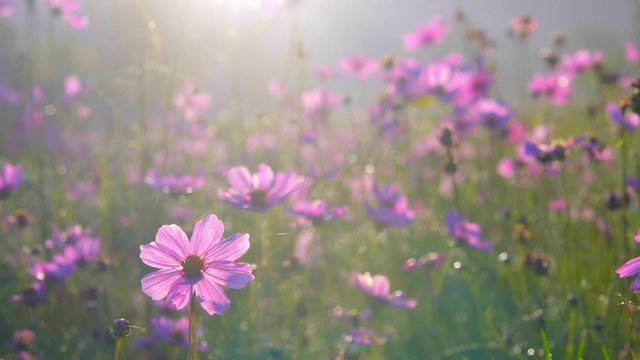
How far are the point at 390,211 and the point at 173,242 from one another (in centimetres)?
105

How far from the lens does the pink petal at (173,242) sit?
4.09 ft

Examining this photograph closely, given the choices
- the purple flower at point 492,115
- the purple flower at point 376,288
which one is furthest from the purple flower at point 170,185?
the purple flower at point 492,115

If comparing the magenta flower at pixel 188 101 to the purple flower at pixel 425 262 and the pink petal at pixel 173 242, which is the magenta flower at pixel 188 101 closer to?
the purple flower at pixel 425 262

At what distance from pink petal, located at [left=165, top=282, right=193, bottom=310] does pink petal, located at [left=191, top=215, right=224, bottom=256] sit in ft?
0.25

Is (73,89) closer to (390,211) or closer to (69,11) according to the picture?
(69,11)

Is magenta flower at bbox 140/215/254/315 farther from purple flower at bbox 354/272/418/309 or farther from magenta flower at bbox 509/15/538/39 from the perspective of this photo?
magenta flower at bbox 509/15/538/39

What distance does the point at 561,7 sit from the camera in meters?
76.1

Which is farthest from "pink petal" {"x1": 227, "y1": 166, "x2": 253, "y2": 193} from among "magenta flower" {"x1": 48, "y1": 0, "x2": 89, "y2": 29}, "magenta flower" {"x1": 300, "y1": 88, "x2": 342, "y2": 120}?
"magenta flower" {"x1": 300, "y1": 88, "x2": 342, "y2": 120}

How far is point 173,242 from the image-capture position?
4.12 ft

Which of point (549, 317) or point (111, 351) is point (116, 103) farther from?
point (549, 317)

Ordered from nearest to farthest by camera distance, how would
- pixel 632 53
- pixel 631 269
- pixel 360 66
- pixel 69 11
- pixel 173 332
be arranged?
pixel 631 269, pixel 173 332, pixel 69 11, pixel 632 53, pixel 360 66

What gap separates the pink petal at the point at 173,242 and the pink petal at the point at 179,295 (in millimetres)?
55

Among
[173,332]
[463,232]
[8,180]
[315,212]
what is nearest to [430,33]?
[463,232]

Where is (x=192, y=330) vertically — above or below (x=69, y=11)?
below
